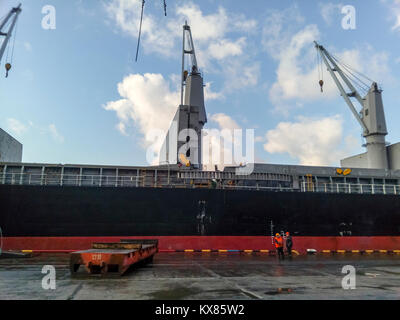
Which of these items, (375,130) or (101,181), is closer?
(101,181)

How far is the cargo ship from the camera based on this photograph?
58.9 ft

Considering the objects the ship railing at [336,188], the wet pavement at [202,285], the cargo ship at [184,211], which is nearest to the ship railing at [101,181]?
the cargo ship at [184,211]

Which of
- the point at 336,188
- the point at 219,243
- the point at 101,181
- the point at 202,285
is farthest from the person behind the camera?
the point at 336,188

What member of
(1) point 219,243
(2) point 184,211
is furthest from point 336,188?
(2) point 184,211

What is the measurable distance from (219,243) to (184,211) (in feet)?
9.87

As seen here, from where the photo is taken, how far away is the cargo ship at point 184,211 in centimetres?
1794

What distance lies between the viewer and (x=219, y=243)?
61.1 ft

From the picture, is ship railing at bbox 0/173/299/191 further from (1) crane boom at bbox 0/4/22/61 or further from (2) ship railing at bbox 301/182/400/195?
(1) crane boom at bbox 0/4/22/61

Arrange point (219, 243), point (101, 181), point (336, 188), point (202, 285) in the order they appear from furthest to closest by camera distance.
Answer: point (336, 188) → point (101, 181) → point (219, 243) → point (202, 285)

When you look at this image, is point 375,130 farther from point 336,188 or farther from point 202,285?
point 202,285

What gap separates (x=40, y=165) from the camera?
21578mm
